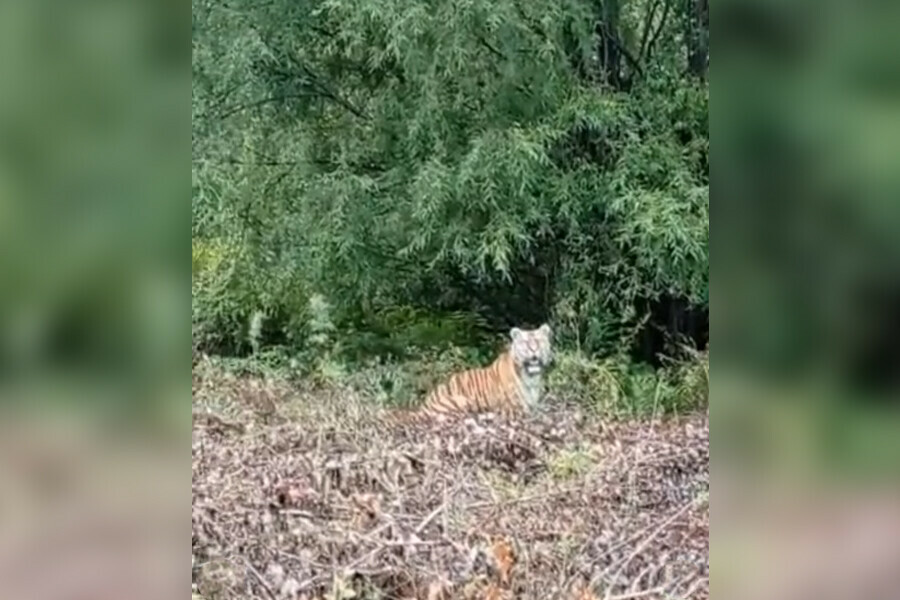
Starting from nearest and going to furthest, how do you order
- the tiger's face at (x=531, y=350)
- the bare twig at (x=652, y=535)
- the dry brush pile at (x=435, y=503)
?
the dry brush pile at (x=435, y=503) → the bare twig at (x=652, y=535) → the tiger's face at (x=531, y=350)

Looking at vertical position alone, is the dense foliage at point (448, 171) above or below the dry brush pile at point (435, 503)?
above

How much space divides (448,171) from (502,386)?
70cm

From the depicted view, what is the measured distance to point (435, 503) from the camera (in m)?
2.44

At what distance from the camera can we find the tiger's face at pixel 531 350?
345 cm

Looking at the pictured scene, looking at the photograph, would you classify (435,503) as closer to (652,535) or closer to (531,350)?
(652,535)

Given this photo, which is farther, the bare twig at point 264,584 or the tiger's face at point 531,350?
the tiger's face at point 531,350

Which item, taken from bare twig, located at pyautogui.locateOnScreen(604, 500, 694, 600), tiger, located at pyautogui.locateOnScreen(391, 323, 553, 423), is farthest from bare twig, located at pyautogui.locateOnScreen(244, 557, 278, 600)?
tiger, located at pyautogui.locateOnScreen(391, 323, 553, 423)

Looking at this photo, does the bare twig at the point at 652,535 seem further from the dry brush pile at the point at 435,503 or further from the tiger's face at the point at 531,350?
the tiger's face at the point at 531,350

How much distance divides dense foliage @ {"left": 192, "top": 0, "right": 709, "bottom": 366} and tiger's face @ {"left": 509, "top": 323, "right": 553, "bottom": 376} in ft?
0.33

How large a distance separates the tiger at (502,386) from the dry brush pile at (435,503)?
0.10 m

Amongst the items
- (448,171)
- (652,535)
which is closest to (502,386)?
(448,171)

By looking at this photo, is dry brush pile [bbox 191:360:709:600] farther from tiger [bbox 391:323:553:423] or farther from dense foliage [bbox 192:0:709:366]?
dense foliage [bbox 192:0:709:366]

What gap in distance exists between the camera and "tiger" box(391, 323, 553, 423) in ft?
11.0

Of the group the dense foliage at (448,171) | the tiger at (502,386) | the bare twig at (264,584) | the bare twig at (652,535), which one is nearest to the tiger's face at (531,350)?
the tiger at (502,386)
